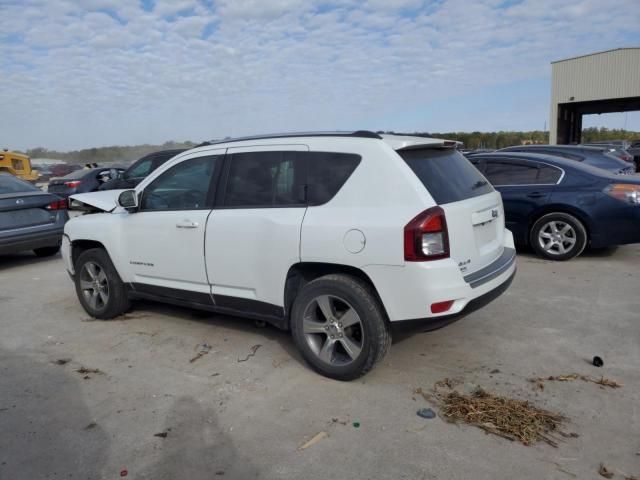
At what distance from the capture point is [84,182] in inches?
647

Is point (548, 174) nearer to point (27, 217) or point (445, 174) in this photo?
point (445, 174)

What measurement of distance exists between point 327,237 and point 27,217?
6.61 meters

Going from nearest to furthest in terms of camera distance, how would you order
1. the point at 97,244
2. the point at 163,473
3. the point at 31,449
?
the point at 163,473 < the point at 31,449 < the point at 97,244

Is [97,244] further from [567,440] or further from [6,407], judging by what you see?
[567,440]

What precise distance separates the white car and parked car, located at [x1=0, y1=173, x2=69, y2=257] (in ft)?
13.3

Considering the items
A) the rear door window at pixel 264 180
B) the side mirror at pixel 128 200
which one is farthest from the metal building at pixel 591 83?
the side mirror at pixel 128 200

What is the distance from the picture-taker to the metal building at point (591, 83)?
104 feet

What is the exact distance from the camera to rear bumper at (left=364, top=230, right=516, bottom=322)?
366cm

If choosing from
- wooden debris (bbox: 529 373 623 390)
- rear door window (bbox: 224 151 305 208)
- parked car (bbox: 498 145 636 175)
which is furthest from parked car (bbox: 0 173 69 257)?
parked car (bbox: 498 145 636 175)

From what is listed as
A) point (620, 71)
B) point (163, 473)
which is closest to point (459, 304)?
point (163, 473)

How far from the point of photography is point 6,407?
3.92 m

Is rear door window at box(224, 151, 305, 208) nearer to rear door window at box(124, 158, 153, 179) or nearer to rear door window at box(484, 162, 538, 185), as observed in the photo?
rear door window at box(484, 162, 538, 185)

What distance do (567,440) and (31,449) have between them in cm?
322

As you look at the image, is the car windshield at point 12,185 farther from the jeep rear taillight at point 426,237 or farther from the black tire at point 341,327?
the jeep rear taillight at point 426,237
